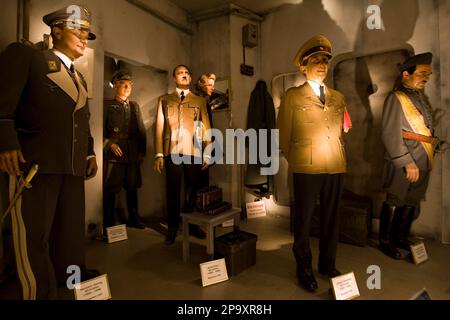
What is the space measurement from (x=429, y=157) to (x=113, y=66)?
3954 millimetres

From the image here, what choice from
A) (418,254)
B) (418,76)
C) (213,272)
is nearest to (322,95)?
(418,76)

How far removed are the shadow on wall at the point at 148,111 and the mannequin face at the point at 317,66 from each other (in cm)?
239

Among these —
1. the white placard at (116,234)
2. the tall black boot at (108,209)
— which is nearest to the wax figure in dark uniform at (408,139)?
the white placard at (116,234)

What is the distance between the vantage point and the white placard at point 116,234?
9.18 ft

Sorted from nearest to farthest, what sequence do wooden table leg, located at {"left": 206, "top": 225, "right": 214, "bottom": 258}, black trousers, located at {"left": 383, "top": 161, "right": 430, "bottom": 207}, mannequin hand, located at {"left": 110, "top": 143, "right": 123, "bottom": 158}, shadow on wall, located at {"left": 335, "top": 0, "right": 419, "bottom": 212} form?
wooden table leg, located at {"left": 206, "top": 225, "right": 214, "bottom": 258}
black trousers, located at {"left": 383, "top": 161, "right": 430, "bottom": 207}
shadow on wall, located at {"left": 335, "top": 0, "right": 419, "bottom": 212}
mannequin hand, located at {"left": 110, "top": 143, "right": 123, "bottom": 158}

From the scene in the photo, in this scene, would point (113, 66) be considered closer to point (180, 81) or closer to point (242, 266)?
point (180, 81)

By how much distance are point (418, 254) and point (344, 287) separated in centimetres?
103

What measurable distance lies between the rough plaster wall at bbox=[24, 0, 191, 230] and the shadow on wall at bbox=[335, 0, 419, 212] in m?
2.43

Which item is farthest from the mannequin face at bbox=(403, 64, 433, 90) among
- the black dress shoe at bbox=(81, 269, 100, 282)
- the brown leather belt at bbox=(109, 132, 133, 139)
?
the black dress shoe at bbox=(81, 269, 100, 282)

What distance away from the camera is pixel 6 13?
209cm

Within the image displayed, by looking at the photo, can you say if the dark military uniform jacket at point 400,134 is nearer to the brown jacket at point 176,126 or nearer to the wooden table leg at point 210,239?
the wooden table leg at point 210,239

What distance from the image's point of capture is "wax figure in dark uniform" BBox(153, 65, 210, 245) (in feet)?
9.02

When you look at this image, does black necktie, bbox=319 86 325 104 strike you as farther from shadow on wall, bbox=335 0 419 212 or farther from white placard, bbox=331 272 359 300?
shadow on wall, bbox=335 0 419 212
